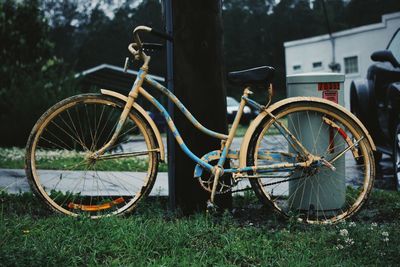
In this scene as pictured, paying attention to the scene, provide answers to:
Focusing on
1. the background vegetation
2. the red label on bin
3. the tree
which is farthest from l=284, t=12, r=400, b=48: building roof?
the red label on bin

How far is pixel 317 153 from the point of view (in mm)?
4340

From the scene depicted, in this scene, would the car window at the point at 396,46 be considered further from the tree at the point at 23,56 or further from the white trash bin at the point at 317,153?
the tree at the point at 23,56

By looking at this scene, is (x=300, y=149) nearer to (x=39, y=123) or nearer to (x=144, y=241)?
(x=144, y=241)

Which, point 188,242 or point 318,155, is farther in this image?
point 318,155

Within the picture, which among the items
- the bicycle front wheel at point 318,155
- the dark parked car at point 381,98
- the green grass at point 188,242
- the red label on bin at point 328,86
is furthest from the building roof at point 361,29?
the green grass at point 188,242

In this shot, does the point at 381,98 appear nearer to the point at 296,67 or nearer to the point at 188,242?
the point at 188,242

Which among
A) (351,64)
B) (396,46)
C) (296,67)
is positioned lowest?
(396,46)

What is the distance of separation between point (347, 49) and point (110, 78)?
43.9 feet

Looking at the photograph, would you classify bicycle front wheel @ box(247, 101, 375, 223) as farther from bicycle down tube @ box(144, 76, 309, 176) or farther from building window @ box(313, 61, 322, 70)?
building window @ box(313, 61, 322, 70)

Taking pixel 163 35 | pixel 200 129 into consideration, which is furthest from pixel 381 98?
pixel 163 35

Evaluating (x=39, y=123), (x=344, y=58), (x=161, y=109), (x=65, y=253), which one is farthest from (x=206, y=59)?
(x=344, y=58)

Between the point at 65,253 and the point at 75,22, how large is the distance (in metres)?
59.2

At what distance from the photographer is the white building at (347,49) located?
26.5 meters

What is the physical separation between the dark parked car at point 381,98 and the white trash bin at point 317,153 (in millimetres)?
2082
